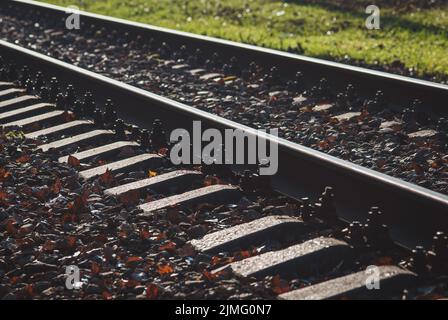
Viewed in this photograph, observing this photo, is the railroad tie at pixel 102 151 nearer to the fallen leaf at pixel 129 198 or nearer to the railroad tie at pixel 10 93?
the fallen leaf at pixel 129 198

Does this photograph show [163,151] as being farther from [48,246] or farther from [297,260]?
[297,260]

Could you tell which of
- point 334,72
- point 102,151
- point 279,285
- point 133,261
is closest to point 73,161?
point 102,151

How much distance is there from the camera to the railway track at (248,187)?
4.88 meters

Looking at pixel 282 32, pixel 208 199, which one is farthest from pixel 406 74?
pixel 208 199

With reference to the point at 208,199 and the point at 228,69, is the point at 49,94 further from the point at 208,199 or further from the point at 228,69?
the point at 208,199

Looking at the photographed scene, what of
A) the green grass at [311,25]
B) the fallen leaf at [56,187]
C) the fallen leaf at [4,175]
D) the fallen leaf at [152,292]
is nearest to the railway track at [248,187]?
the fallen leaf at [152,292]

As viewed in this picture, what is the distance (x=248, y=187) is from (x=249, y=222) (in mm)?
553

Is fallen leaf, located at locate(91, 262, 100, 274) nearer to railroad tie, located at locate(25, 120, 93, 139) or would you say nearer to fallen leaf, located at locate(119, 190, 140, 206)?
fallen leaf, located at locate(119, 190, 140, 206)

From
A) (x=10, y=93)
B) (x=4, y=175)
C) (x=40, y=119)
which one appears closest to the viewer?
(x=4, y=175)

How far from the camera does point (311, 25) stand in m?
13.7

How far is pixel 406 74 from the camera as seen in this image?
9.87 meters

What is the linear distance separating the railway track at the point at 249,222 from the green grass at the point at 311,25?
4084 millimetres

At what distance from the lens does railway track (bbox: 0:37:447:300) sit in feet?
15.7

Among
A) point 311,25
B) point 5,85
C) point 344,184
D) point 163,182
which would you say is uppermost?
point 344,184
